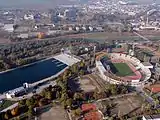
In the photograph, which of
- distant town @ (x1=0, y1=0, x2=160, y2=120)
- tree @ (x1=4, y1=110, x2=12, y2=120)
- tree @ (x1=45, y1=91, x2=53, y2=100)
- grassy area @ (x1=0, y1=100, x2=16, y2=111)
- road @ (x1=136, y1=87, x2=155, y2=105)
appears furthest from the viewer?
road @ (x1=136, y1=87, x2=155, y2=105)

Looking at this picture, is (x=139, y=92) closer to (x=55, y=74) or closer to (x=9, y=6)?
(x=55, y=74)

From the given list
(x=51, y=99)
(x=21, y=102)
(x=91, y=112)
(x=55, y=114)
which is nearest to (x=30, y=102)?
(x=21, y=102)

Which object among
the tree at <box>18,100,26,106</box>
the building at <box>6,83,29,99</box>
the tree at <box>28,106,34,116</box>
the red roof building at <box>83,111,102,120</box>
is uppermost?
the building at <box>6,83,29,99</box>

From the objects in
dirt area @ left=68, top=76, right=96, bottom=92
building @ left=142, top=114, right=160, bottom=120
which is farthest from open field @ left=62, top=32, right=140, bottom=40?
building @ left=142, top=114, right=160, bottom=120

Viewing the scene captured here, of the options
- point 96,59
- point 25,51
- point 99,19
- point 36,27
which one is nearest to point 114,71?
point 96,59

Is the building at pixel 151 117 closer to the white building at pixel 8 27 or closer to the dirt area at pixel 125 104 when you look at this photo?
the dirt area at pixel 125 104

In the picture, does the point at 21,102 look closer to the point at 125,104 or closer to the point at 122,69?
the point at 125,104

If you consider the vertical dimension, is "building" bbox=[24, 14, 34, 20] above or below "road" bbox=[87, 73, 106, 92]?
above

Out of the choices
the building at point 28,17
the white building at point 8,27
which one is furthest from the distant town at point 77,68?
the building at point 28,17

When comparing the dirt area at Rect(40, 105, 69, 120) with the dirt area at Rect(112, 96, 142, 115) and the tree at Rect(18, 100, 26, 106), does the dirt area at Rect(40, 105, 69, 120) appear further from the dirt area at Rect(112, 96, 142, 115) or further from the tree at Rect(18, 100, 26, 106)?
the dirt area at Rect(112, 96, 142, 115)
